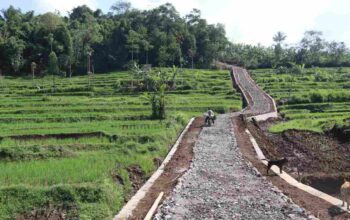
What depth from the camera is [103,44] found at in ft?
325

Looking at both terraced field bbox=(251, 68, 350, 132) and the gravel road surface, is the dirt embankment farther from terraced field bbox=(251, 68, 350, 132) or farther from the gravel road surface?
the gravel road surface

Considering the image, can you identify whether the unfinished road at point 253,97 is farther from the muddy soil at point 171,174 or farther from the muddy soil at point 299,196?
the muddy soil at point 299,196

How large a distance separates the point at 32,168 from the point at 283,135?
851 inches

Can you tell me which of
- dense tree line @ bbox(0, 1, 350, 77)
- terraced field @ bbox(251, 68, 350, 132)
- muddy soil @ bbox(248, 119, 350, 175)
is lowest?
muddy soil @ bbox(248, 119, 350, 175)

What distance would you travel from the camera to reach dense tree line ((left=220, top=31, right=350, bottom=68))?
107688 millimetres

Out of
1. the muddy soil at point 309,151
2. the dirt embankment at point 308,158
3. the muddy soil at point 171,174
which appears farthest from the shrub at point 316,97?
the muddy soil at point 171,174

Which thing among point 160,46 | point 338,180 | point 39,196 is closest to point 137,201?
point 39,196

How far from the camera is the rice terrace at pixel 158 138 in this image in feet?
44.8

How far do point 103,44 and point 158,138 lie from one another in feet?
247

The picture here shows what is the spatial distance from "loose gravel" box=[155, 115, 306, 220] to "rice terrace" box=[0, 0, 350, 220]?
0.14 feet

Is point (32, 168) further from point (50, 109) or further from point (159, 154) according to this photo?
point (50, 109)

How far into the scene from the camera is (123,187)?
631 inches

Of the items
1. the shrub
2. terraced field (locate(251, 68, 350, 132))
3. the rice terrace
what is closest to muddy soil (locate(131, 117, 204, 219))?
the rice terrace

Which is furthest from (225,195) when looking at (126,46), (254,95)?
(126,46)
